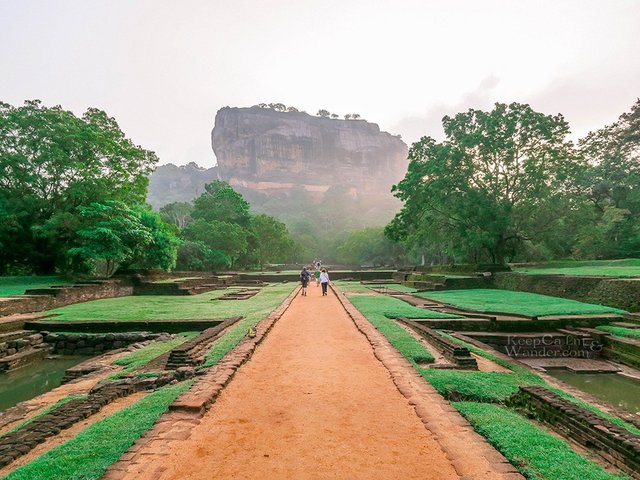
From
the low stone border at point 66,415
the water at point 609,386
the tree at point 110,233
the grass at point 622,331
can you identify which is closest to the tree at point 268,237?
the tree at point 110,233

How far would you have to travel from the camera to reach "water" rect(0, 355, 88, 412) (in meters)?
7.21

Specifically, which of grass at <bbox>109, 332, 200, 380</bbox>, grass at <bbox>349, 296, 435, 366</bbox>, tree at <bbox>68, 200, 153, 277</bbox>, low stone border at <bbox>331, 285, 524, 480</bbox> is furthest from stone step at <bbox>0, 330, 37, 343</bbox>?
low stone border at <bbox>331, 285, 524, 480</bbox>

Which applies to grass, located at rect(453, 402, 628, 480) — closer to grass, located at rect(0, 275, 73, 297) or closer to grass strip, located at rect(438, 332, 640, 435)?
grass strip, located at rect(438, 332, 640, 435)

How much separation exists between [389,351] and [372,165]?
163663mm

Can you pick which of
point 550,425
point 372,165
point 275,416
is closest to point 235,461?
point 275,416

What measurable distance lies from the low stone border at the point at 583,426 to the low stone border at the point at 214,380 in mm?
3724

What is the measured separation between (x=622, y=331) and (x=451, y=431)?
360 inches

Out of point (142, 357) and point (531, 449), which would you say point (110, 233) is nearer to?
point (142, 357)

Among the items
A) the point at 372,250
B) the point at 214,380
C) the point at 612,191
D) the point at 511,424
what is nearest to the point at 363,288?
the point at 214,380

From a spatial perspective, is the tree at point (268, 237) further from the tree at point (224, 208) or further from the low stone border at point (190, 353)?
the low stone border at point (190, 353)

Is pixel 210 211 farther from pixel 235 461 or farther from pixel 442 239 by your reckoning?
pixel 235 461

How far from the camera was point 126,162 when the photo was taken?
24375 millimetres

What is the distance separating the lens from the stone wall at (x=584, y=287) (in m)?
13.1

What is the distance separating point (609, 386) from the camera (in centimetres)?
768
